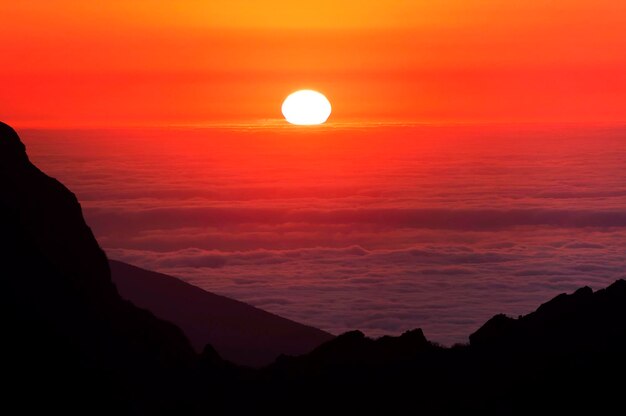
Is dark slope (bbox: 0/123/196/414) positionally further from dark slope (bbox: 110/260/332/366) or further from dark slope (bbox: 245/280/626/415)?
dark slope (bbox: 110/260/332/366)

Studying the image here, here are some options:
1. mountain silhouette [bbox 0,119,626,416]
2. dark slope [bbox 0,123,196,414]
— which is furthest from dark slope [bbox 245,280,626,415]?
dark slope [bbox 0,123,196,414]

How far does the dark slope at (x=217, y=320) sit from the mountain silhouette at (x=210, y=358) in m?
27.3

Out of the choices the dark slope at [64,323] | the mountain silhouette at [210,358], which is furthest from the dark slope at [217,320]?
the dark slope at [64,323]

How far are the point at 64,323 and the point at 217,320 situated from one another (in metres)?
44.7

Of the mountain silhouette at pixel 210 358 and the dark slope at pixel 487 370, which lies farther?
the dark slope at pixel 487 370

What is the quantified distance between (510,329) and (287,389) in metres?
5.89

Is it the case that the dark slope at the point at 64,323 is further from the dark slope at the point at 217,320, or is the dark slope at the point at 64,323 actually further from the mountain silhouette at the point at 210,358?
the dark slope at the point at 217,320

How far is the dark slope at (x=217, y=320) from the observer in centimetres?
5947

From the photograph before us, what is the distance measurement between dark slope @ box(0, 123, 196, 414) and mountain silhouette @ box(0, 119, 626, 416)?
35 mm

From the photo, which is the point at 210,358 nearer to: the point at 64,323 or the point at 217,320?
the point at 64,323

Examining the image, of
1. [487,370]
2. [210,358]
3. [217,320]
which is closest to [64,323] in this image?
[210,358]

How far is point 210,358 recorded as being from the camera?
28438 mm

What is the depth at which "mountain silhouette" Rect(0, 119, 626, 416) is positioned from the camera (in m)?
22.7

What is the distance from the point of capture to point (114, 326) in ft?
87.2
